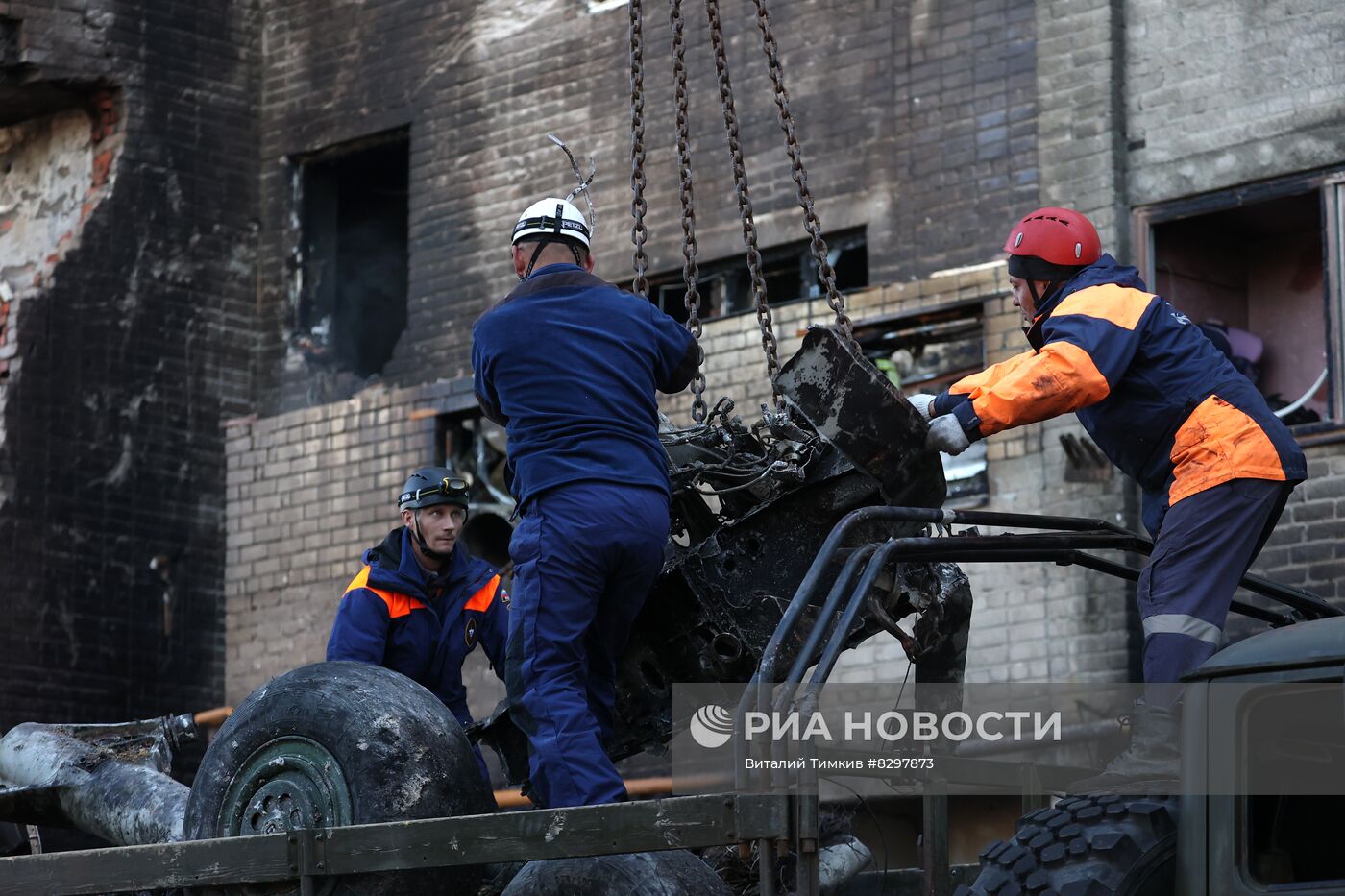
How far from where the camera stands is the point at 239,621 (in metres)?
16.0

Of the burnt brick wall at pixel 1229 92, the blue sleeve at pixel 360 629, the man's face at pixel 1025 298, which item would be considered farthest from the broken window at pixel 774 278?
the man's face at pixel 1025 298

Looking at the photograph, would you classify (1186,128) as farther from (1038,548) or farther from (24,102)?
(24,102)

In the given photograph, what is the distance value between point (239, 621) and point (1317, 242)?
868cm

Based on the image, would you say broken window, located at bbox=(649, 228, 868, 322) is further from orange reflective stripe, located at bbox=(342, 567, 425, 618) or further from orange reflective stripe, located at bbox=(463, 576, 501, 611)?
orange reflective stripe, located at bbox=(342, 567, 425, 618)

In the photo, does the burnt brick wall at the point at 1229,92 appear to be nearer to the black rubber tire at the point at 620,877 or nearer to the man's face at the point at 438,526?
the man's face at the point at 438,526

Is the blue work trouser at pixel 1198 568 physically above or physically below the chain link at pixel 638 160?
below

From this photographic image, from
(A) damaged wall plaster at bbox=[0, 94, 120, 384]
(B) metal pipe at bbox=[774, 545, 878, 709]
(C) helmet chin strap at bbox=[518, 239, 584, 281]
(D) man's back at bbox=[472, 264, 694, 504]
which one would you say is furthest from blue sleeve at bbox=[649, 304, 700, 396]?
(A) damaged wall plaster at bbox=[0, 94, 120, 384]

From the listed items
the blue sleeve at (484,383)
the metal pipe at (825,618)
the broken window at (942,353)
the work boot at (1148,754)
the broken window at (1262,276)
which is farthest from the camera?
the broken window at (942,353)

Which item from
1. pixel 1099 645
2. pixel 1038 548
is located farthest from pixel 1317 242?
pixel 1038 548

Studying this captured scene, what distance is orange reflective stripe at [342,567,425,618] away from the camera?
7.35m

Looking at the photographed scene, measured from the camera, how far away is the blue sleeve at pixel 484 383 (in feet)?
19.5

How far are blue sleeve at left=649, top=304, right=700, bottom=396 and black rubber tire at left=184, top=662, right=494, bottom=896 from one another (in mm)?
1181

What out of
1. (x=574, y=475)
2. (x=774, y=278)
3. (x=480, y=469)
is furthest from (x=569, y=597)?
(x=480, y=469)

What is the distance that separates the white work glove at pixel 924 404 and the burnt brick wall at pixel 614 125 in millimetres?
7329
